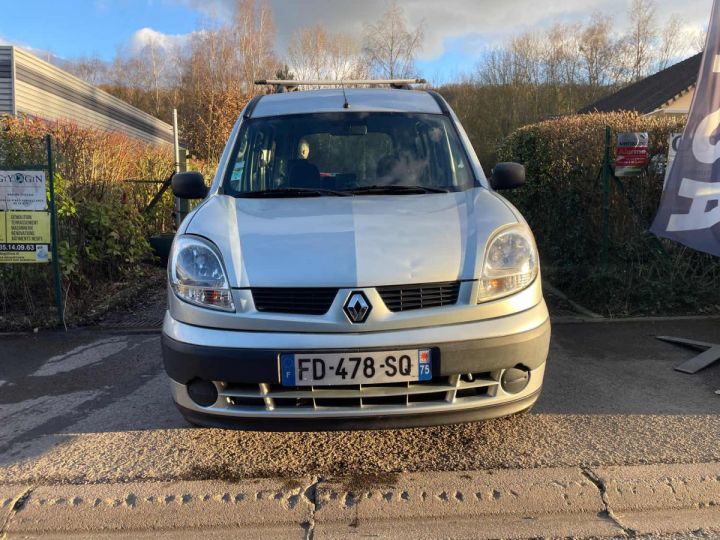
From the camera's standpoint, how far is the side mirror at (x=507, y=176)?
3648 millimetres

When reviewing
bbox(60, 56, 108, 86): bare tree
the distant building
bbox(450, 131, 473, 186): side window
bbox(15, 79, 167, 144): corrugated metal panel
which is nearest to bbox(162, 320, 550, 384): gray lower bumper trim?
bbox(450, 131, 473, 186): side window

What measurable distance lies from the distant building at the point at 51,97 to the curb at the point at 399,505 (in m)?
9.93

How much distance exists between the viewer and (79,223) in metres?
6.78

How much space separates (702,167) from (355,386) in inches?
162

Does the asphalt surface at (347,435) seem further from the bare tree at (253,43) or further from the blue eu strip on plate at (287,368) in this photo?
the bare tree at (253,43)

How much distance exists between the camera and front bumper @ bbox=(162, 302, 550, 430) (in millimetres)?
2496

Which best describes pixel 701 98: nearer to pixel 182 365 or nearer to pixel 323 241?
pixel 323 241

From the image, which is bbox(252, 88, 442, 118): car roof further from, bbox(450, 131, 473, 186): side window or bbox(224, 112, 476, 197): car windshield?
bbox(450, 131, 473, 186): side window

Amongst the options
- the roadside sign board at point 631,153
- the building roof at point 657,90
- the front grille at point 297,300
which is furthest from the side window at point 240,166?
the building roof at point 657,90

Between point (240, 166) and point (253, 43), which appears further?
point (253, 43)

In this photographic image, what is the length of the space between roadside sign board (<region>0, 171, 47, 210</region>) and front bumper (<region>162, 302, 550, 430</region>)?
3.95 meters

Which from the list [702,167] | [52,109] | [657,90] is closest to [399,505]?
[702,167]

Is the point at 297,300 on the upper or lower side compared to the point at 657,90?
lower

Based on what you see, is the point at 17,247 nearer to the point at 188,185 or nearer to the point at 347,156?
the point at 188,185
